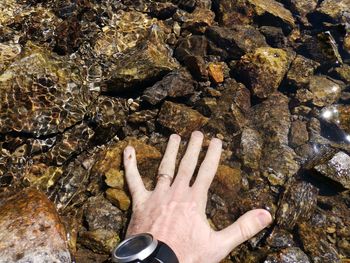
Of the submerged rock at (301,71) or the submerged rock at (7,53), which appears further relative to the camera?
the submerged rock at (301,71)

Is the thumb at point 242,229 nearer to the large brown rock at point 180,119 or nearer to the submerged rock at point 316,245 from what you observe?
the submerged rock at point 316,245

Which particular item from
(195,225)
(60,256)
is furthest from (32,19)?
(195,225)

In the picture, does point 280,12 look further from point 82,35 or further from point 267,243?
point 267,243

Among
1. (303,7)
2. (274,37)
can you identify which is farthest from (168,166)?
(303,7)

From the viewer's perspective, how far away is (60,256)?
12.2 feet

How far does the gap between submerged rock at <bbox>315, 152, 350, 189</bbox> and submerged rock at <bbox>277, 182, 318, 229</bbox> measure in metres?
0.31

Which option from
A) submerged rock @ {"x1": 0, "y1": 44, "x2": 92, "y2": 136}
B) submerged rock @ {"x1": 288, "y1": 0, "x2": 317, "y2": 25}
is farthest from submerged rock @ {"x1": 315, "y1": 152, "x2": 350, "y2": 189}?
submerged rock @ {"x1": 0, "y1": 44, "x2": 92, "y2": 136}

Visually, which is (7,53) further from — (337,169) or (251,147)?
(337,169)

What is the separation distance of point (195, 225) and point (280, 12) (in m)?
5.34

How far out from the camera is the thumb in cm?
366

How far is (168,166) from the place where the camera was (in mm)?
4637

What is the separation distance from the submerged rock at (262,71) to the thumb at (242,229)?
285 centimetres

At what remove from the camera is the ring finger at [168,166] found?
174 inches

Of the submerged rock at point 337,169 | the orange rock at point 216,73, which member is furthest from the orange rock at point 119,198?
the submerged rock at point 337,169
